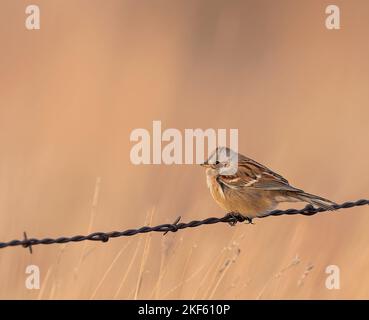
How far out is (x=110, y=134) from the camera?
33.0ft

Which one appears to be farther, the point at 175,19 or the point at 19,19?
the point at 175,19

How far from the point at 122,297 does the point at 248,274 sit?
929mm

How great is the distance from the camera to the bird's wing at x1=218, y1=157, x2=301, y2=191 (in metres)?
6.89

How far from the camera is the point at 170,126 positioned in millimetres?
10406

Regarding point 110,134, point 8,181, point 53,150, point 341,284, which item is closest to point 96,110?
point 110,134

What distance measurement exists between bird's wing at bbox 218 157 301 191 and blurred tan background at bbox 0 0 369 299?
0.36m

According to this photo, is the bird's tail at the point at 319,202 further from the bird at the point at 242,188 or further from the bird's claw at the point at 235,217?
the bird's claw at the point at 235,217

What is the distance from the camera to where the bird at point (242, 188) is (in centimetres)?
689

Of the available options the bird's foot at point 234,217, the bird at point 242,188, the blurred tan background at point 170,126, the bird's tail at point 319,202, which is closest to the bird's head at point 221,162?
the bird at point 242,188

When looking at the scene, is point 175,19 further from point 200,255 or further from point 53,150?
point 200,255

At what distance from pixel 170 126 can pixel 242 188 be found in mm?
3590

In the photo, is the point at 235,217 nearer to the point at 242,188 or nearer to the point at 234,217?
the point at 234,217

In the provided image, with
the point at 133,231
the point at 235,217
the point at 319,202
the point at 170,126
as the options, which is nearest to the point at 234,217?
the point at 235,217

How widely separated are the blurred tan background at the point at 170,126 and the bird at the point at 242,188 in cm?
21
